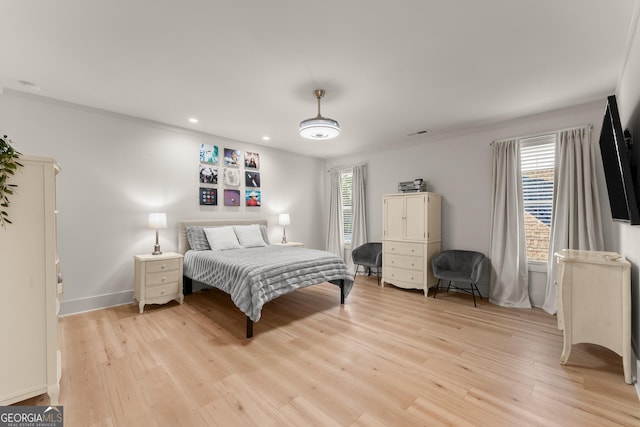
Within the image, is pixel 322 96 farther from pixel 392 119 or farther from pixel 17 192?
pixel 17 192

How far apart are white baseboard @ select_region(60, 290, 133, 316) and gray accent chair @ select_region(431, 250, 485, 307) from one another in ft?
14.7

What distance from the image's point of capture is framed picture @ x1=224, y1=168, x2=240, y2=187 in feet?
16.6

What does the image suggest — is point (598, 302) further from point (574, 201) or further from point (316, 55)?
point (316, 55)

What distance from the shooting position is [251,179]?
543 centimetres

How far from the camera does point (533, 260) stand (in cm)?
395

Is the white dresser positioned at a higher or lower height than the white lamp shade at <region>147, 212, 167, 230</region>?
A: lower

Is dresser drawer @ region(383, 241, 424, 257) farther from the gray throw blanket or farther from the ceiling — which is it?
the ceiling

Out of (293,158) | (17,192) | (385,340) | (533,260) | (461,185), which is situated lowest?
(385,340)

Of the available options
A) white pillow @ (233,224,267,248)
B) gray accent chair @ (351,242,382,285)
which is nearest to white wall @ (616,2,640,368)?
gray accent chair @ (351,242,382,285)

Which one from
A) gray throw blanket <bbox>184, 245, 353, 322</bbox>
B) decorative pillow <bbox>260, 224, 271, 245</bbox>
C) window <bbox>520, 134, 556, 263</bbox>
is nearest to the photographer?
gray throw blanket <bbox>184, 245, 353, 322</bbox>

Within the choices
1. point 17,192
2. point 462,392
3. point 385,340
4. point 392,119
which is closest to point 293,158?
point 392,119

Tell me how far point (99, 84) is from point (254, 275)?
265 centimetres

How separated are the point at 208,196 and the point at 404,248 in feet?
11.4

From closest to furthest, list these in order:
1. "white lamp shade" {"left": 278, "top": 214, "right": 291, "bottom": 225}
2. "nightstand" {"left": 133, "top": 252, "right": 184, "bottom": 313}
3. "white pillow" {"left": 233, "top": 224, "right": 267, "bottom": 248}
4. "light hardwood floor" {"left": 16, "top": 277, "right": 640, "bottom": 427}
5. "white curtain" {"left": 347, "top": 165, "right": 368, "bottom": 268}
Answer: "light hardwood floor" {"left": 16, "top": 277, "right": 640, "bottom": 427}
"nightstand" {"left": 133, "top": 252, "right": 184, "bottom": 313}
"white pillow" {"left": 233, "top": 224, "right": 267, "bottom": 248}
"white lamp shade" {"left": 278, "top": 214, "right": 291, "bottom": 225}
"white curtain" {"left": 347, "top": 165, "right": 368, "bottom": 268}
